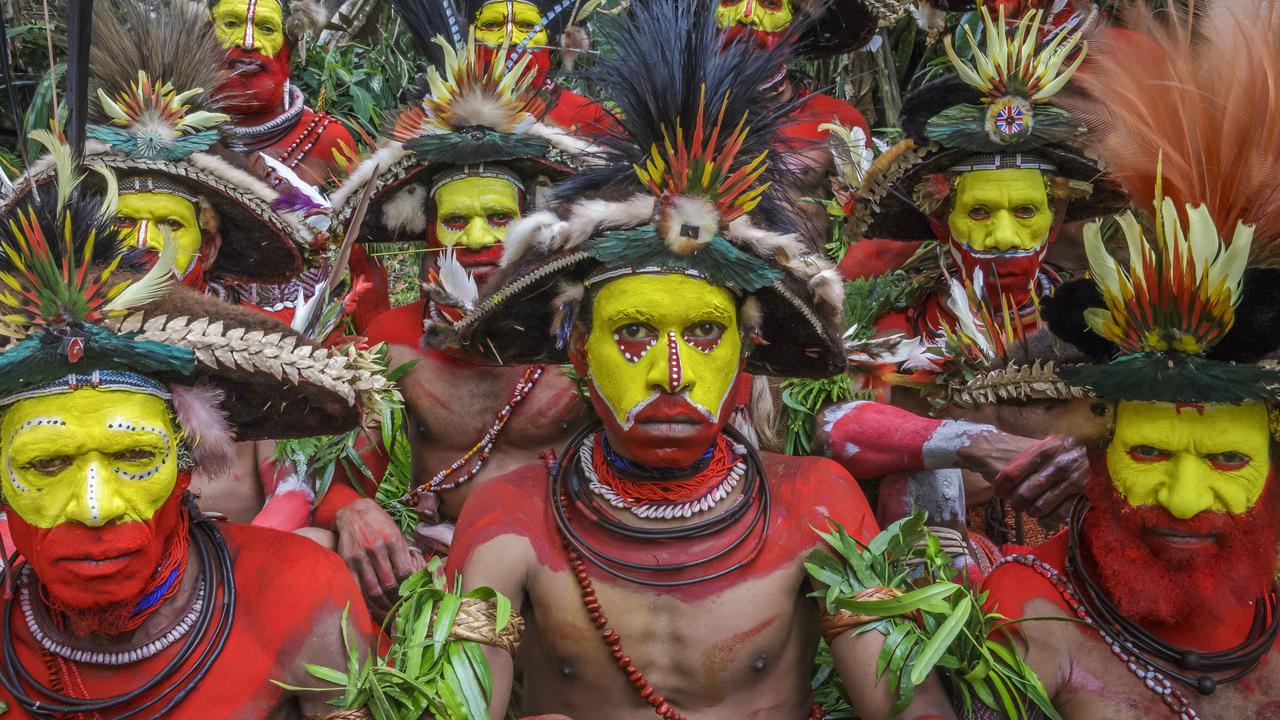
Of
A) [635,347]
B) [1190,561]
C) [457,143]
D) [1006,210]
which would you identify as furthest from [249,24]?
[1190,561]

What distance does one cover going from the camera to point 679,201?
3674 mm

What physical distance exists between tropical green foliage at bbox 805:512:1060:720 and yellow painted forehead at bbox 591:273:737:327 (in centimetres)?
66

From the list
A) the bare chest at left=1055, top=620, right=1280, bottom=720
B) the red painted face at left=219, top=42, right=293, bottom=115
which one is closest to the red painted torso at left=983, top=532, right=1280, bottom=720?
the bare chest at left=1055, top=620, right=1280, bottom=720

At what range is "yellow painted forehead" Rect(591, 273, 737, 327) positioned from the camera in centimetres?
361

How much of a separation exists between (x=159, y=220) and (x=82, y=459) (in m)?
2.33

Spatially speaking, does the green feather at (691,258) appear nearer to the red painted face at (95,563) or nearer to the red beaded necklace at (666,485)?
the red beaded necklace at (666,485)

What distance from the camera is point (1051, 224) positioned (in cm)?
543

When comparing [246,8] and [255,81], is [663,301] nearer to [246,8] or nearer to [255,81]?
[255,81]

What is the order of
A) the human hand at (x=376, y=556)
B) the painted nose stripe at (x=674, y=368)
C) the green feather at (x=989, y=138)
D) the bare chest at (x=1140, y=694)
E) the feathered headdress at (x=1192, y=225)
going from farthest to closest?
the green feather at (x=989, y=138), the human hand at (x=376, y=556), the painted nose stripe at (x=674, y=368), the bare chest at (x=1140, y=694), the feathered headdress at (x=1192, y=225)

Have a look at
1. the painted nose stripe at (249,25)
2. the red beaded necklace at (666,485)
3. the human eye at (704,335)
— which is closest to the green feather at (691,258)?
the human eye at (704,335)

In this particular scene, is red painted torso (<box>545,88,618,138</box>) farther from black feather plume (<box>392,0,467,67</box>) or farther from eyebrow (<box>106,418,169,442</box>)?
eyebrow (<box>106,418,169,442</box>)

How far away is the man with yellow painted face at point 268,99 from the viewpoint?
23.7ft

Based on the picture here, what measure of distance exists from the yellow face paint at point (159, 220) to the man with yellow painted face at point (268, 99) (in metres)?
1.65

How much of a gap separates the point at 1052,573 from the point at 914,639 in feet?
1.36
